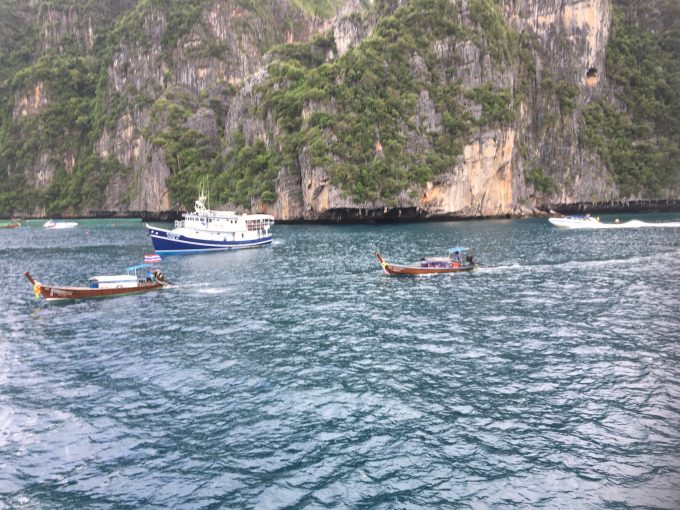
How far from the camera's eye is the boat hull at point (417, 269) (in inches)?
1662

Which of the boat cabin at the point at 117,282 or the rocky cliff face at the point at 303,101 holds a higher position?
the rocky cliff face at the point at 303,101

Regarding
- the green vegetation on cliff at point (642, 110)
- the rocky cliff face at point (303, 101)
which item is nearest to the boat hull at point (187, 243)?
the rocky cliff face at point (303, 101)

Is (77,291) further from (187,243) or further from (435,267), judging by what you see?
(187,243)

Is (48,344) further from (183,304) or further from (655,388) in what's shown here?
(655,388)

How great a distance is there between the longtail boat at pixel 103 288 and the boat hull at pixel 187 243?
74.4ft

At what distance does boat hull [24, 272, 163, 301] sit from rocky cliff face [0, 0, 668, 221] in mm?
63680

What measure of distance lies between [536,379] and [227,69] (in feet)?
551

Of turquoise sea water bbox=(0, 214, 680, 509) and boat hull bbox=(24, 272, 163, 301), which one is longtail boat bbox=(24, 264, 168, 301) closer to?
boat hull bbox=(24, 272, 163, 301)

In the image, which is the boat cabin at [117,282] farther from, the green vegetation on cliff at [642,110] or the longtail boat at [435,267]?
the green vegetation on cliff at [642,110]

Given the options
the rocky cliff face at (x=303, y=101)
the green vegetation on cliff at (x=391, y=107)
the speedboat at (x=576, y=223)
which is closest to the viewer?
the speedboat at (x=576, y=223)

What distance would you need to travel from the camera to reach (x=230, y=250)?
2712 inches

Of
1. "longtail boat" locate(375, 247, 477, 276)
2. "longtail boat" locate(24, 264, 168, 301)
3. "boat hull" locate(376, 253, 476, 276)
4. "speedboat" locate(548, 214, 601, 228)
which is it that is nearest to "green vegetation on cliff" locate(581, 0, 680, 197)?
"speedboat" locate(548, 214, 601, 228)

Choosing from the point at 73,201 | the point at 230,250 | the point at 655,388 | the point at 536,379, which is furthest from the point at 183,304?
the point at 73,201

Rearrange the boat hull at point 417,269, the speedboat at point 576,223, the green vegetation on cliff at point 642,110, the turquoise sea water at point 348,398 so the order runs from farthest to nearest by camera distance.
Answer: the green vegetation on cliff at point 642,110, the speedboat at point 576,223, the boat hull at point 417,269, the turquoise sea water at point 348,398
